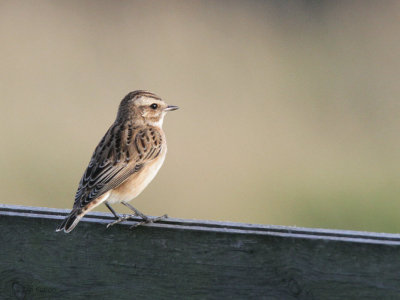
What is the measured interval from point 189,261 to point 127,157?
5.81ft

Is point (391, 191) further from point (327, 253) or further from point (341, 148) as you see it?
point (327, 253)

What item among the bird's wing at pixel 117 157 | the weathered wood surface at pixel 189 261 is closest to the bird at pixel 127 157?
the bird's wing at pixel 117 157

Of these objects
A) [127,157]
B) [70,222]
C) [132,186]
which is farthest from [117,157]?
[70,222]

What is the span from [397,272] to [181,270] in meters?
1.06

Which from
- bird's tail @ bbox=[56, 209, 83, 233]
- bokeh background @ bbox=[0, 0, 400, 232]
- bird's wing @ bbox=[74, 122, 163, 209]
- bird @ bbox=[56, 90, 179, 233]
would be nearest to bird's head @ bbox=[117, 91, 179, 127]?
bird @ bbox=[56, 90, 179, 233]

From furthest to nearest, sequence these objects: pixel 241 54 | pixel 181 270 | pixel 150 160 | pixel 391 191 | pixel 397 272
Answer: pixel 241 54 < pixel 391 191 < pixel 150 160 < pixel 181 270 < pixel 397 272

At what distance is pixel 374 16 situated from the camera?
10789 mm

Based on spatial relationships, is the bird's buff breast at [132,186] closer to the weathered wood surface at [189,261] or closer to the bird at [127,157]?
the bird at [127,157]

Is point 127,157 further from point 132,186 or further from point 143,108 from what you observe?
point 143,108

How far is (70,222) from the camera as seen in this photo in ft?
15.0

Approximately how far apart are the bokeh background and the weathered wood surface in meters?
4.61

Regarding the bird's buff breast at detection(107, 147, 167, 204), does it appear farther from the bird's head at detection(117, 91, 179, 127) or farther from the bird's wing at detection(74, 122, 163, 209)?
the bird's head at detection(117, 91, 179, 127)

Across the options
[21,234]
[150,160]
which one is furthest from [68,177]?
[21,234]

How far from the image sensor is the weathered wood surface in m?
4.16
